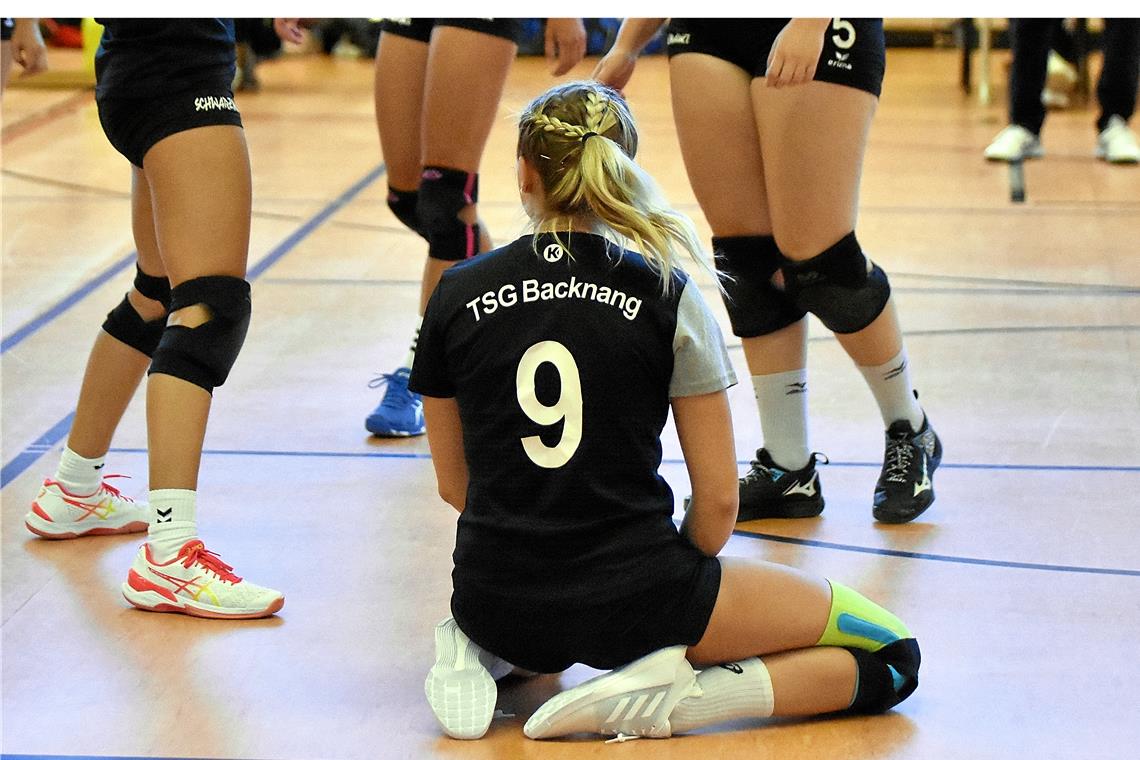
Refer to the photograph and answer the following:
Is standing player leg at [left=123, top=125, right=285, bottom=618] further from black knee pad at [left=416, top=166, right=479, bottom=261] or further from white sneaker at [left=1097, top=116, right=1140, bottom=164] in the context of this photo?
white sneaker at [left=1097, top=116, right=1140, bottom=164]

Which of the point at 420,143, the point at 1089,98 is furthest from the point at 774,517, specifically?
the point at 1089,98

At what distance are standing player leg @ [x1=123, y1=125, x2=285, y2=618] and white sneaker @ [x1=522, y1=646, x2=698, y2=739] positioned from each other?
57 cm

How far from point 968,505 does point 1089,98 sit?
5.48 metres

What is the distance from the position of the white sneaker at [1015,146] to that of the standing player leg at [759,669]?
4306 mm

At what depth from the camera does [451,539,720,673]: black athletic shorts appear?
169cm

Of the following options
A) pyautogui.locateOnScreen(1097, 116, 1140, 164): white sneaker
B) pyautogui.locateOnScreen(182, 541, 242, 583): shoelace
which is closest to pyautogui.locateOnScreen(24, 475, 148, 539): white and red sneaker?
pyautogui.locateOnScreen(182, 541, 242, 583): shoelace

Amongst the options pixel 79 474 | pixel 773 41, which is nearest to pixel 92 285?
pixel 79 474

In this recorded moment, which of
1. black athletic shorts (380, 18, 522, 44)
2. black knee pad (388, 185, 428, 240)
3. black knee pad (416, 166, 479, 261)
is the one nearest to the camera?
black athletic shorts (380, 18, 522, 44)

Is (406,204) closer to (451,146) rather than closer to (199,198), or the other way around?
(451,146)

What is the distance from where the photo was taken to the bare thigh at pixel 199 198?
2.10 meters

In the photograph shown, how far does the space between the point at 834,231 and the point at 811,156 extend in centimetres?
13

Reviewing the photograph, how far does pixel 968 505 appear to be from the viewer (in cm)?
248

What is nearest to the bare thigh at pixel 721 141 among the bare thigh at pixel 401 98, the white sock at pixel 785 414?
the white sock at pixel 785 414

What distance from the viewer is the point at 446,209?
2.89 metres
